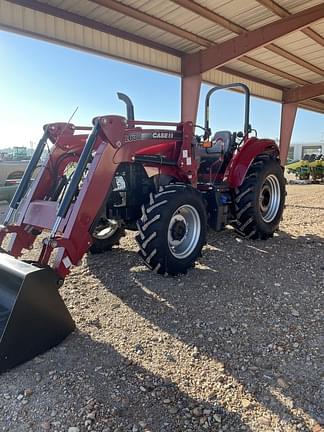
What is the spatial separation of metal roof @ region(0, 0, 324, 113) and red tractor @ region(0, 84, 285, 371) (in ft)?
11.1

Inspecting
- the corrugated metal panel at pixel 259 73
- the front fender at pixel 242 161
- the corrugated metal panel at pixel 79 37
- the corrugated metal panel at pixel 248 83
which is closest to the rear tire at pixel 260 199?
the front fender at pixel 242 161

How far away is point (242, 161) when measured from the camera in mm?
5348

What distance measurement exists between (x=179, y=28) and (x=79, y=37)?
2420mm

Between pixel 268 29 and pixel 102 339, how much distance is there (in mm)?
8518

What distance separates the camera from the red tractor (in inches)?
98.3

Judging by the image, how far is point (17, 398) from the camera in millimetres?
2090

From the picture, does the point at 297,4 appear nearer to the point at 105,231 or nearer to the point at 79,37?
the point at 79,37

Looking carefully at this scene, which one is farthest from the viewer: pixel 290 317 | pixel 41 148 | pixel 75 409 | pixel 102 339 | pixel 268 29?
pixel 268 29

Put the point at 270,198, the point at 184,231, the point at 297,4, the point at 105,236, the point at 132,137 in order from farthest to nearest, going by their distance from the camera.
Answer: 1. the point at 297,4
2. the point at 270,198
3. the point at 105,236
4. the point at 184,231
5. the point at 132,137

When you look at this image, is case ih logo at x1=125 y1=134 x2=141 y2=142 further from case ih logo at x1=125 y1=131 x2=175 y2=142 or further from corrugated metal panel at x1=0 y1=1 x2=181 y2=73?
corrugated metal panel at x1=0 y1=1 x2=181 y2=73

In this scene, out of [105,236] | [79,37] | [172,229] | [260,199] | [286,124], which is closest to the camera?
[172,229]

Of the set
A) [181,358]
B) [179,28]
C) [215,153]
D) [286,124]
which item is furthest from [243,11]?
[286,124]

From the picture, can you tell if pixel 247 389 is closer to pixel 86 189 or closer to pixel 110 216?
pixel 86 189

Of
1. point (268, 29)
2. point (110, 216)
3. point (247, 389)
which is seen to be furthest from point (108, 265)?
point (268, 29)
